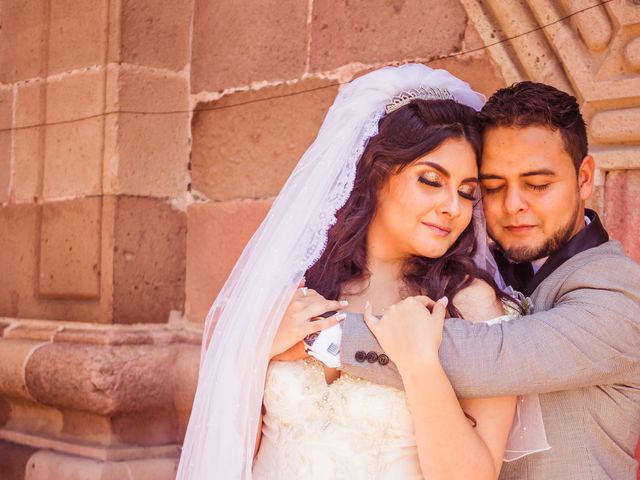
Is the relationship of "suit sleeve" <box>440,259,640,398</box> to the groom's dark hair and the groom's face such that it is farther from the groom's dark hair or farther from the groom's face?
the groom's dark hair

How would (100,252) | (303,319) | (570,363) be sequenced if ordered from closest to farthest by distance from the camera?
(570,363), (303,319), (100,252)

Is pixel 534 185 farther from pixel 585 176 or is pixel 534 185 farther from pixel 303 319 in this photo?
pixel 303 319

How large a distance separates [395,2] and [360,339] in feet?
5.92

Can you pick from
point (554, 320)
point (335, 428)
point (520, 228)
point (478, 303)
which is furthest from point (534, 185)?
point (335, 428)

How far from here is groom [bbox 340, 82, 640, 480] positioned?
1.94 metres

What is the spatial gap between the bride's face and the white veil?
16 centimetres

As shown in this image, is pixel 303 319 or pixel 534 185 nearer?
pixel 303 319

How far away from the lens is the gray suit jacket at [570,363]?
193 centimetres

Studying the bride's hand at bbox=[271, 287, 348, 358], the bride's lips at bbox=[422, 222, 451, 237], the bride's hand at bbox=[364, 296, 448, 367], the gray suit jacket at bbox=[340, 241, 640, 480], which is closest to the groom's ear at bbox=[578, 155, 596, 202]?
the gray suit jacket at bbox=[340, 241, 640, 480]

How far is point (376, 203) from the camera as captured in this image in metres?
2.47

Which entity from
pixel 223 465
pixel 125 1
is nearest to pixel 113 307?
pixel 125 1

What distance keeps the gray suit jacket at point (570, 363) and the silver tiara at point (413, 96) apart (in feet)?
2.01

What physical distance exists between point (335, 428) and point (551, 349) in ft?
1.99

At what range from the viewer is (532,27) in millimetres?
2975
